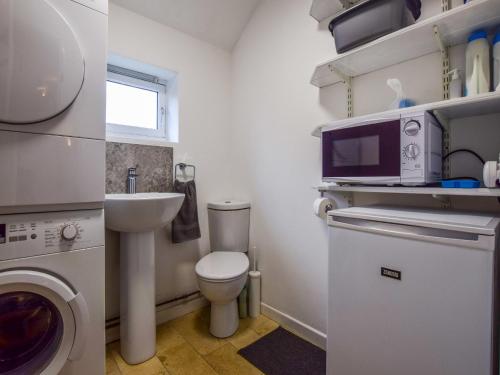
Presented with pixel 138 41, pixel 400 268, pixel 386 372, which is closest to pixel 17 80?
pixel 138 41

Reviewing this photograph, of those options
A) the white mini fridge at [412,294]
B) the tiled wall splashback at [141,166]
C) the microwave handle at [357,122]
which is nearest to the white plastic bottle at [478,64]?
the microwave handle at [357,122]

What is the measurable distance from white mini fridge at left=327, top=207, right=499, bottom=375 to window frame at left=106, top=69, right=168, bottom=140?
1.56 metres

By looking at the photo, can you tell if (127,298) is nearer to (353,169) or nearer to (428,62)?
(353,169)

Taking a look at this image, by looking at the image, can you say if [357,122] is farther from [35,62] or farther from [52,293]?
[52,293]

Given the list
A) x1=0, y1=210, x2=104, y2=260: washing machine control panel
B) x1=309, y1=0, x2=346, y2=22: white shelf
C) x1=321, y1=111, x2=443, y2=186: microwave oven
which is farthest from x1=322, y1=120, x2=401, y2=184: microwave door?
x1=0, y1=210, x2=104, y2=260: washing machine control panel

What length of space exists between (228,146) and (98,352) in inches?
64.8

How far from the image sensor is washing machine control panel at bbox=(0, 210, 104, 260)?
86 centimetres

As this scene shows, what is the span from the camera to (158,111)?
2.01m

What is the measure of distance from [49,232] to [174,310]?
3.91ft

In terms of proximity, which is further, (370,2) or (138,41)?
(138,41)

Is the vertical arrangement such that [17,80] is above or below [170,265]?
above

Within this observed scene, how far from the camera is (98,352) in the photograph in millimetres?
1028

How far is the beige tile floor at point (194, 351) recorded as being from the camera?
133 cm

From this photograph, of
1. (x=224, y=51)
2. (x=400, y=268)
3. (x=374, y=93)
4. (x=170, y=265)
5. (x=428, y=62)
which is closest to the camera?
(x=400, y=268)
